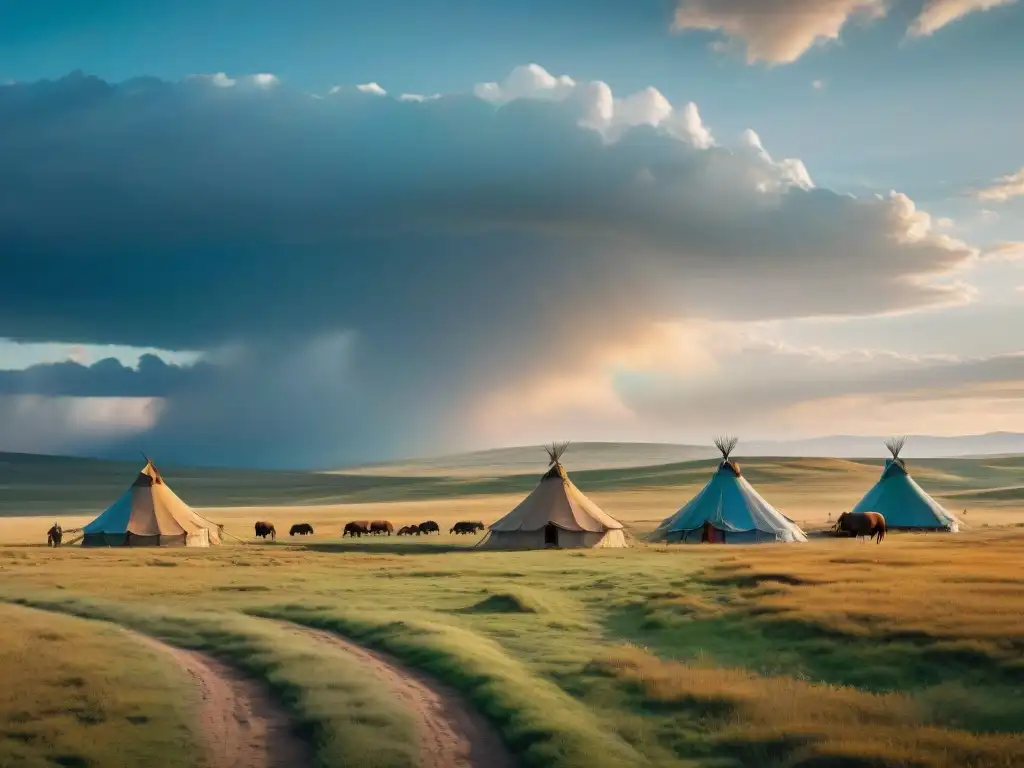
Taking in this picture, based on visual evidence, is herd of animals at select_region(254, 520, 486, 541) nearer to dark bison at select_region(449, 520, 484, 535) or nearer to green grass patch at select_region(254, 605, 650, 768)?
dark bison at select_region(449, 520, 484, 535)

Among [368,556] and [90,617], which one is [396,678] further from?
[368,556]

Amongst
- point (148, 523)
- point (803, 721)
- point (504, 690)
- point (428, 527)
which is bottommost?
point (803, 721)

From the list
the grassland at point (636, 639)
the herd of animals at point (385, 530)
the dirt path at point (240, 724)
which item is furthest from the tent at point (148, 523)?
the dirt path at point (240, 724)

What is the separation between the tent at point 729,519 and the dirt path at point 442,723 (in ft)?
156

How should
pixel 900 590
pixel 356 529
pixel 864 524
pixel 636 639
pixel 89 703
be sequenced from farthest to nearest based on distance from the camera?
1. pixel 356 529
2. pixel 864 524
3. pixel 900 590
4. pixel 636 639
5. pixel 89 703

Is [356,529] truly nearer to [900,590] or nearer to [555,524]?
[555,524]

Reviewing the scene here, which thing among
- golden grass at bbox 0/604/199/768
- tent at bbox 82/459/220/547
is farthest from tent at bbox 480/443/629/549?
golden grass at bbox 0/604/199/768

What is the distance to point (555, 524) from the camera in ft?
231

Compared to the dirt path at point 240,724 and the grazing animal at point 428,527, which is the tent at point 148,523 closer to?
the grazing animal at point 428,527

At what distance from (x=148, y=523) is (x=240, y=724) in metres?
57.7

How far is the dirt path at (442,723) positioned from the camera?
1766 cm

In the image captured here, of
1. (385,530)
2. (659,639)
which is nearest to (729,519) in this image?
(385,530)

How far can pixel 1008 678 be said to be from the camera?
935 inches

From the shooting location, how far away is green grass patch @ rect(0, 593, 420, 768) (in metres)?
18.2
